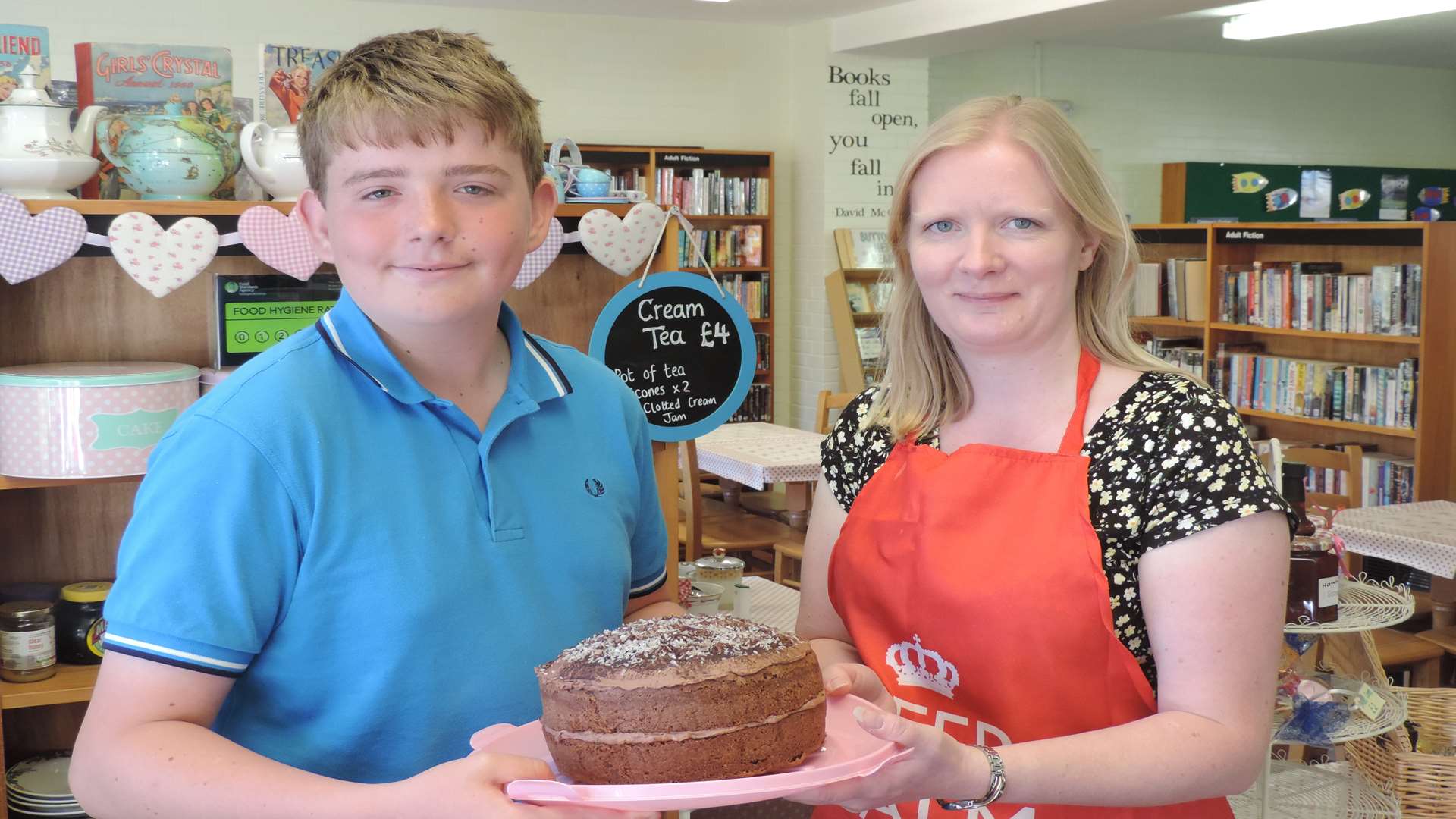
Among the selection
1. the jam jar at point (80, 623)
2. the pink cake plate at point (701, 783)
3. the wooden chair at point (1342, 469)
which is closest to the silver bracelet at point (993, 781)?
the pink cake plate at point (701, 783)

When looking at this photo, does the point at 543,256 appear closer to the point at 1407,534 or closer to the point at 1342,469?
the point at 1407,534

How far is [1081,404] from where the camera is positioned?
151 cm

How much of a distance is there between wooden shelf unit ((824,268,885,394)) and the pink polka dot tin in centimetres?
656

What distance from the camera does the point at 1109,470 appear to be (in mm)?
1453

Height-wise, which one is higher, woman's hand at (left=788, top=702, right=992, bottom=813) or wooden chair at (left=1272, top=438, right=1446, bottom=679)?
woman's hand at (left=788, top=702, right=992, bottom=813)

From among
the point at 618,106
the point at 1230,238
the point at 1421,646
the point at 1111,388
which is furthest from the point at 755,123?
the point at 1111,388

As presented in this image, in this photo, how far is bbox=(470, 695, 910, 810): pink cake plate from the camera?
40.4 inches

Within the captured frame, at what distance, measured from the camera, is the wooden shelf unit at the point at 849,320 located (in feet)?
28.1

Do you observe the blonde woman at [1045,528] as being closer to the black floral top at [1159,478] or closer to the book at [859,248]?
the black floral top at [1159,478]

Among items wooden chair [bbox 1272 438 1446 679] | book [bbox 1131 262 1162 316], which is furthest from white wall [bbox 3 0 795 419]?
wooden chair [bbox 1272 438 1446 679]

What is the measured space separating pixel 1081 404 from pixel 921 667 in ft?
1.26

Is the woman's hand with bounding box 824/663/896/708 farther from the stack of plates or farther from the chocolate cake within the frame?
the stack of plates

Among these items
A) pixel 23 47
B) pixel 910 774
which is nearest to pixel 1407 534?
pixel 910 774

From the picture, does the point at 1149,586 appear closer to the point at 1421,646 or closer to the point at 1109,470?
the point at 1109,470
